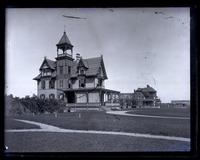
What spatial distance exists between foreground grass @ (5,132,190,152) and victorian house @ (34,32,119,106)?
39.2ft

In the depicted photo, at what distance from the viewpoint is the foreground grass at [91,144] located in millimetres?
8086

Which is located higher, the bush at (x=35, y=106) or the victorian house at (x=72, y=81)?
the victorian house at (x=72, y=81)

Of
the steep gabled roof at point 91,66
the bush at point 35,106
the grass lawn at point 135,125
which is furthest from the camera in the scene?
the steep gabled roof at point 91,66

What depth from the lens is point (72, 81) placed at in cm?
2427

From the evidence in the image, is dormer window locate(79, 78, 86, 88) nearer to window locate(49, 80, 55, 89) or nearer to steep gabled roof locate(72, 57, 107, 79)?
steep gabled roof locate(72, 57, 107, 79)

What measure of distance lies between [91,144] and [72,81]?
621 inches

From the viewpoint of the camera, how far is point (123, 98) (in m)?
22.9

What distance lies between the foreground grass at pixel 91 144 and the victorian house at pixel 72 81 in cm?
1194

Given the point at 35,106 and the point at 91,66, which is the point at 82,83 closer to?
the point at 91,66

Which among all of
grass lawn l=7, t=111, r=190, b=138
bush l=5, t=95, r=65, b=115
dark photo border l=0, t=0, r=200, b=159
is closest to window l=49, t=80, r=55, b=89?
bush l=5, t=95, r=65, b=115

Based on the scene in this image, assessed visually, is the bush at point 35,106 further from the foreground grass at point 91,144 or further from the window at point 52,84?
the foreground grass at point 91,144
